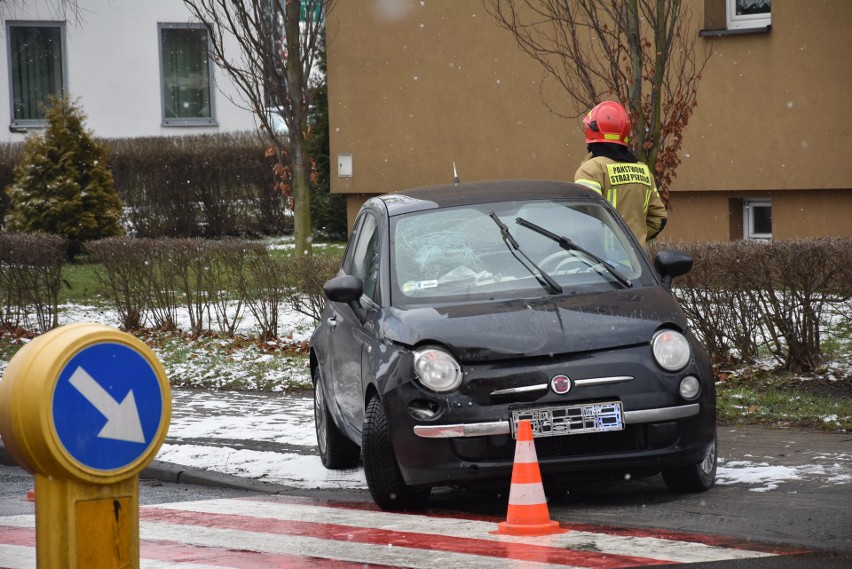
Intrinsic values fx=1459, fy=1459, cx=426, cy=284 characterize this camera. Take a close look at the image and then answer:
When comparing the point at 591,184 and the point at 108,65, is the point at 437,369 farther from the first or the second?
the point at 108,65

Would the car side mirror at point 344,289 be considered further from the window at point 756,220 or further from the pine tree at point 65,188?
the pine tree at point 65,188

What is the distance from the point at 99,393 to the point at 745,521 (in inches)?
143

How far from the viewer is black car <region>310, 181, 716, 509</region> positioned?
684 cm

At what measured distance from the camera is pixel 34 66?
32.1 m

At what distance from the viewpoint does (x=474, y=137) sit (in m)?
19.2

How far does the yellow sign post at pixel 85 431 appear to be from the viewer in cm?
390

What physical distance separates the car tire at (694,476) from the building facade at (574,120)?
365 inches

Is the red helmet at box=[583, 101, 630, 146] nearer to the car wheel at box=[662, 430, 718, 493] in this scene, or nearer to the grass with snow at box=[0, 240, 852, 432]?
the grass with snow at box=[0, 240, 852, 432]

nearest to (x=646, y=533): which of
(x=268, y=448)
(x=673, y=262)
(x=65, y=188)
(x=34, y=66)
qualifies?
(x=673, y=262)

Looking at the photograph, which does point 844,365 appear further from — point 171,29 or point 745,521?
point 171,29

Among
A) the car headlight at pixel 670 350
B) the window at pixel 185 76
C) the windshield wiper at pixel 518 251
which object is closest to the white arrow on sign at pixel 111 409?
the car headlight at pixel 670 350

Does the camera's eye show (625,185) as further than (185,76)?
No

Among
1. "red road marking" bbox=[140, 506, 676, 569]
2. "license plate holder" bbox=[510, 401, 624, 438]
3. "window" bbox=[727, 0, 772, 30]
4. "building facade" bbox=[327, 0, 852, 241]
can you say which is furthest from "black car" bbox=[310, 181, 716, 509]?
"window" bbox=[727, 0, 772, 30]

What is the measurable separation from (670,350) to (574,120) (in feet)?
37.6
